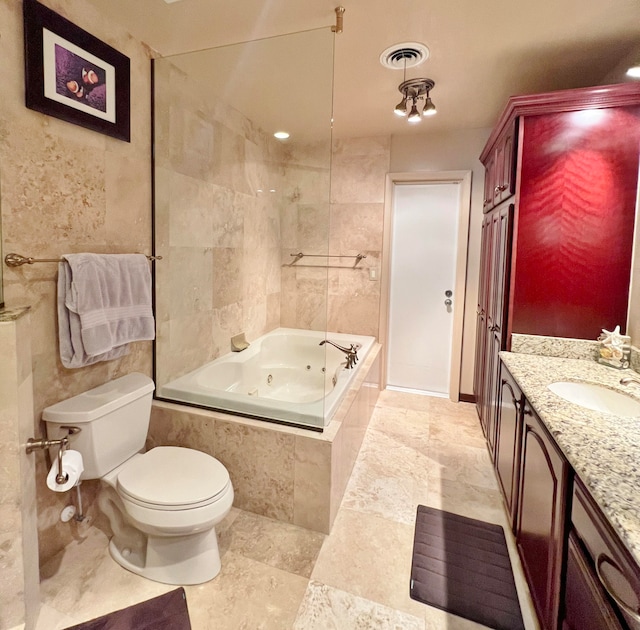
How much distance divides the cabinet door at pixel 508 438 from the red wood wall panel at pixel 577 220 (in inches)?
15.6

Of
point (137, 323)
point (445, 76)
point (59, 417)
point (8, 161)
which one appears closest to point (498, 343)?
point (445, 76)

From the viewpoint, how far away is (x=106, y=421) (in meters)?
1.66

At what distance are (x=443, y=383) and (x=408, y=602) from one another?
7.88 ft

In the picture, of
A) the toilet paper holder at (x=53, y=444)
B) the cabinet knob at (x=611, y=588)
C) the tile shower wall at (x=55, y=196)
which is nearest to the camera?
the cabinet knob at (x=611, y=588)

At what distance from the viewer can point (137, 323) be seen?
1.89 metres

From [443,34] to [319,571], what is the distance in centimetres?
259

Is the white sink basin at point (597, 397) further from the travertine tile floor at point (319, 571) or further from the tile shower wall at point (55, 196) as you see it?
the tile shower wall at point (55, 196)

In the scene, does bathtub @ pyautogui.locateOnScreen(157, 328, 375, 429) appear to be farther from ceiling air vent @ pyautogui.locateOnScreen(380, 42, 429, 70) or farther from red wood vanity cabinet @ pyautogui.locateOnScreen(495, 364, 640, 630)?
ceiling air vent @ pyautogui.locateOnScreen(380, 42, 429, 70)

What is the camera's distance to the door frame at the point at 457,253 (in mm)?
3348

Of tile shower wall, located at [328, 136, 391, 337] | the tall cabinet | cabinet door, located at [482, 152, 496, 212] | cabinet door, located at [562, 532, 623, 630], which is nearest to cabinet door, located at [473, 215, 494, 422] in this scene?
cabinet door, located at [482, 152, 496, 212]

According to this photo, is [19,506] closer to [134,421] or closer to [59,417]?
[59,417]

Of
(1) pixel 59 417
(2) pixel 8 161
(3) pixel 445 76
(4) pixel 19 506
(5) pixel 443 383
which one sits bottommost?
(5) pixel 443 383

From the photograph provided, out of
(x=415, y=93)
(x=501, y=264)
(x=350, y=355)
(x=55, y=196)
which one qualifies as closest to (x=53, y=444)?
(x=55, y=196)

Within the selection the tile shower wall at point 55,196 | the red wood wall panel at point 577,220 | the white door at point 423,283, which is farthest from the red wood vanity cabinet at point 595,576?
the white door at point 423,283
